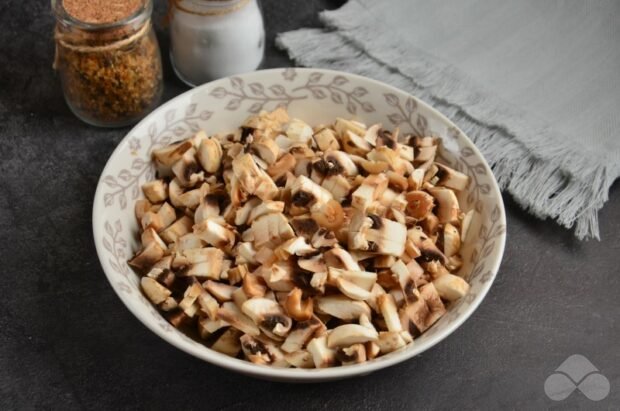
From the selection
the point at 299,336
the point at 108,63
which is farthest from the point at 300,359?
the point at 108,63

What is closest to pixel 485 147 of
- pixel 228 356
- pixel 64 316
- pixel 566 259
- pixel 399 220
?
pixel 566 259

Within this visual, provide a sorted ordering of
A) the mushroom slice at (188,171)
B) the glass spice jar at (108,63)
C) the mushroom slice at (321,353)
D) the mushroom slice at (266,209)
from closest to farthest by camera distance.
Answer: the mushroom slice at (321,353) < the mushroom slice at (266,209) < the mushroom slice at (188,171) < the glass spice jar at (108,63)

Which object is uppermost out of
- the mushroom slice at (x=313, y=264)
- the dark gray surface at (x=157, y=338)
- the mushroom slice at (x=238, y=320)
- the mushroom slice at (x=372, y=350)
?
the mushroom slice at (x=313, y=264)

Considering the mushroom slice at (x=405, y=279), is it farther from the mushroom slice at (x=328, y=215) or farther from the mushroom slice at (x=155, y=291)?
the mushroom slice at (x=155, y=291)

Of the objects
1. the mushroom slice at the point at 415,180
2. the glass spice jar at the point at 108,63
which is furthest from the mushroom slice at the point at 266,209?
the glass spice jar at the point at 108,63

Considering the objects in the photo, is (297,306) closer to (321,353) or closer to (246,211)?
(321,353)
